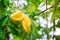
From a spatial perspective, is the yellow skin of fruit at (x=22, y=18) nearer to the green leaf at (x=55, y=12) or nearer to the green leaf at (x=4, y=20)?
the green leaf at (x=4, y=20)

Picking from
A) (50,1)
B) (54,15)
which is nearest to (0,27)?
(54,15)

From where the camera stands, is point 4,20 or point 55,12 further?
point 55,12

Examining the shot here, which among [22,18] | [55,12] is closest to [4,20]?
[22,18]

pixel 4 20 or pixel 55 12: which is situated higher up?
pixel 55 12

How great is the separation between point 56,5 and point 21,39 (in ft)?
1.44

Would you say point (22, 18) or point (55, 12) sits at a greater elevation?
point (55, 12)

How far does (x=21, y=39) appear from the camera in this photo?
0.99 m

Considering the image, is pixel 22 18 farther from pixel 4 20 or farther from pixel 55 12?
pixel 55 12

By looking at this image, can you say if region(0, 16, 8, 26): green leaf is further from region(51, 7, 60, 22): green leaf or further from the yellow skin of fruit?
region(51, 7, 60, 22): green leaf

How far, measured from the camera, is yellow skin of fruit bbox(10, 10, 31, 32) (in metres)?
0.81

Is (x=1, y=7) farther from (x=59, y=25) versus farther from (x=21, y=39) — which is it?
(x=59, y=25)

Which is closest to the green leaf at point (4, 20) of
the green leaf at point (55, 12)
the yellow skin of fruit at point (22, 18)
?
the yellow skin of fruit at point (22, 18)

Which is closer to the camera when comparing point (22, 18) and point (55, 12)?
point (22, 18)

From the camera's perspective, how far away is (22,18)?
819 mm
